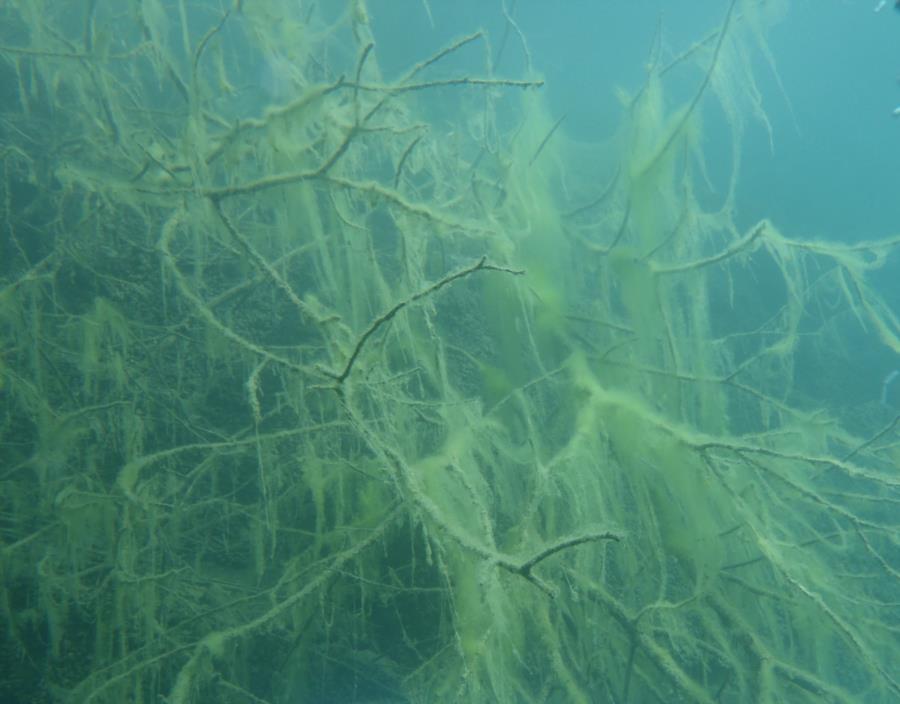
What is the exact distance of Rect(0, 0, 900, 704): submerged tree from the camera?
2420mm

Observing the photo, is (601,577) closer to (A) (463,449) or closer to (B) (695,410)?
(A) (463,449)

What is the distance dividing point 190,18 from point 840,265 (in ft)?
30.6

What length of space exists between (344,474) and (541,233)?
8.06 feet

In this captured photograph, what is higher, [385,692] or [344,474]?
[344,474]

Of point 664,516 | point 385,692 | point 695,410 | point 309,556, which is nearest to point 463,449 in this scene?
point 309,556

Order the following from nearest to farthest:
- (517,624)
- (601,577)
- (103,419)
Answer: (517,624), (601,577), (103,419)

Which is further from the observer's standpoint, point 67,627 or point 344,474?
point 344,474

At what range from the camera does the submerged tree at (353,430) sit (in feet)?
7.94

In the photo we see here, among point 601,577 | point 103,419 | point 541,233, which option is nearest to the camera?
point 601,577

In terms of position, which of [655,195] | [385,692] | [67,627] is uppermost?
[655,195]

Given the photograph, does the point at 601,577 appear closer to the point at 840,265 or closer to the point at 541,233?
the point at 541,233

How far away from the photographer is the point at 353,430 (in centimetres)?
266

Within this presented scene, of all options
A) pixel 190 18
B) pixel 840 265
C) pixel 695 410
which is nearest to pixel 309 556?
pixel 695 410

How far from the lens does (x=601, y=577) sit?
102 inches
